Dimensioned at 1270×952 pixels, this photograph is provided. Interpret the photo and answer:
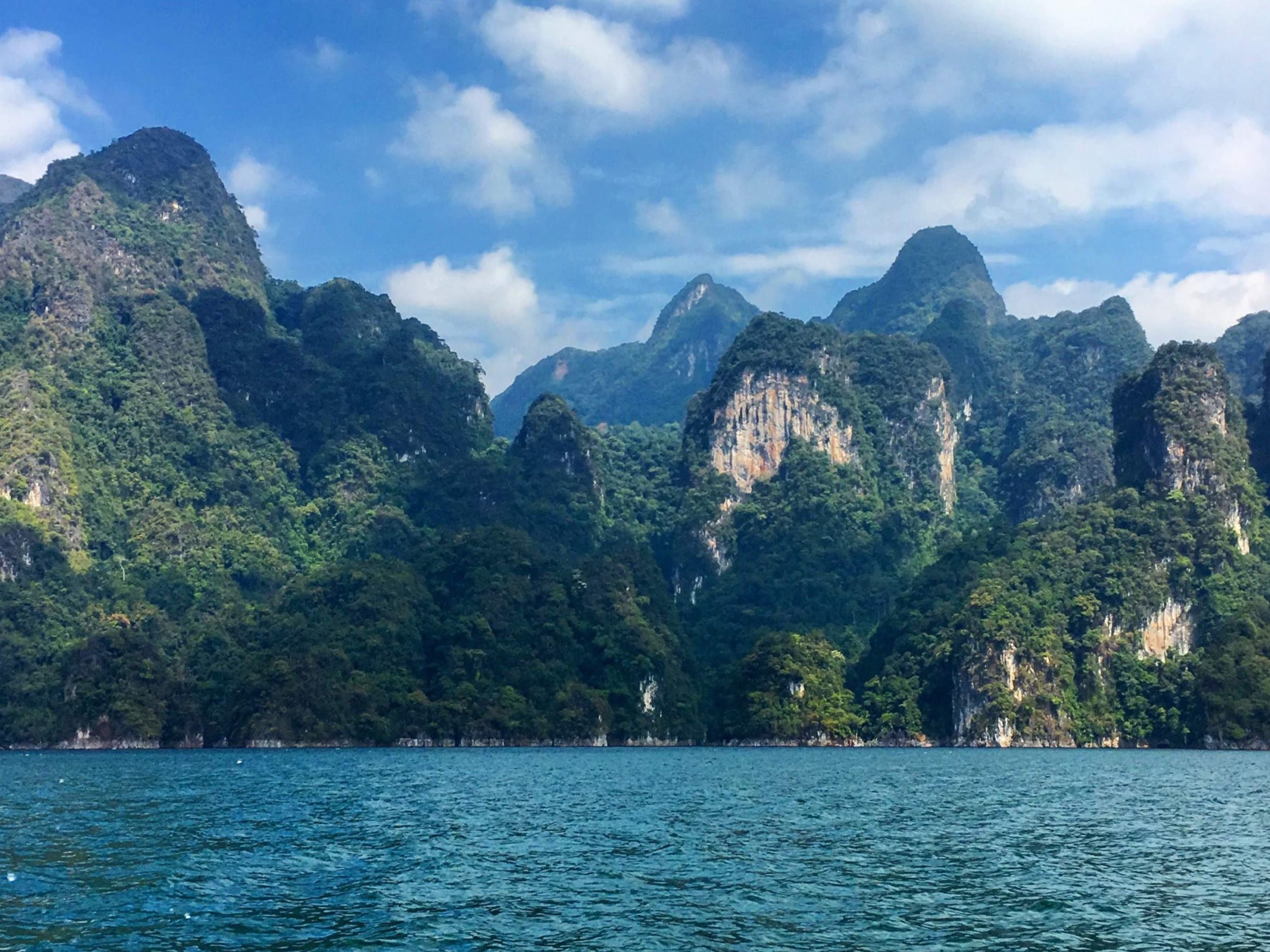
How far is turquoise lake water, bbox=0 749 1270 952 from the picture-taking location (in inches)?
1284

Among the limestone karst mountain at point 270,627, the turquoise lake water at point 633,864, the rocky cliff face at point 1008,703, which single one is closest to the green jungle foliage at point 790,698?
the limestone karst mountain at point 270,627

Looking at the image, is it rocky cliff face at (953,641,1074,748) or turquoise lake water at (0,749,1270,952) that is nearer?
turquoise lake water at (0,749,1270,952)

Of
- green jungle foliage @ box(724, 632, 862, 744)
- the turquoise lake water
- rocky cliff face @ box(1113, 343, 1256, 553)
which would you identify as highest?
rocky cliff face @ box(1113, 343, 1256, 553)

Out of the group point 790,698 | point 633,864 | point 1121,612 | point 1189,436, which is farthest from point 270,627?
point 633,864

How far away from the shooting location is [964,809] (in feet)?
202

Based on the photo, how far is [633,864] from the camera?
4331 cm

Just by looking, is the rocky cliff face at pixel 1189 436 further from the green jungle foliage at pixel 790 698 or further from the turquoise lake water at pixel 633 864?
the turquoise lake water at pixel 633 864

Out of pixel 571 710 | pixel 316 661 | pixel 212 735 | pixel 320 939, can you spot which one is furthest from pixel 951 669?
pixel 320 939

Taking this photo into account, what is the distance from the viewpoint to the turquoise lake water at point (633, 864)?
32.6 m

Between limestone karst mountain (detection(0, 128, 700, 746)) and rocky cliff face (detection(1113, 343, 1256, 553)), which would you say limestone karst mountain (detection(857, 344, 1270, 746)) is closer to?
rocky cliff face (detection(1113, 343, 1256, 553))

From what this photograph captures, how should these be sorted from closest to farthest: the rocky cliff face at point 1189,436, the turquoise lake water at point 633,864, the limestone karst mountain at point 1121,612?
1. the turquoise lake water at point 633,864
2. the limestone karst mountain at point 1121,612
3. the rocky cliff face at point 1189,436

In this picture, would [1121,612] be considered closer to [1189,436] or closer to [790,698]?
[1189,436]

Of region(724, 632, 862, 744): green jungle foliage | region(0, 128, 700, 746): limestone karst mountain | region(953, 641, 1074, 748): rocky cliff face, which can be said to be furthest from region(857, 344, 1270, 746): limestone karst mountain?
region(0, 128, 700, 746): limestone karst mountain

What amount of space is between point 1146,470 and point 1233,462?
1037cm
